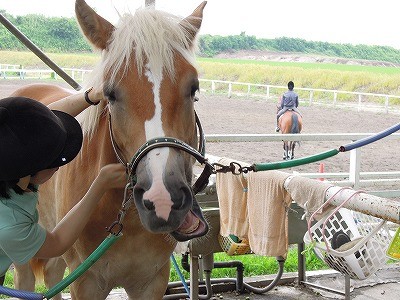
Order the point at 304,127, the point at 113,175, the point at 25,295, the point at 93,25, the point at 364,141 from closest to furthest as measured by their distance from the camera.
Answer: the point at 25,295, the point at 113,175, the point at 93,25, the point at 364,141, the point at 304,127

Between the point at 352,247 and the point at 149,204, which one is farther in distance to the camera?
the point at 352,247

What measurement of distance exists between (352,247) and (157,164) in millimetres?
1545

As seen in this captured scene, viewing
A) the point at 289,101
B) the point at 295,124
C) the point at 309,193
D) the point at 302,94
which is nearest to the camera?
the point at 309,193

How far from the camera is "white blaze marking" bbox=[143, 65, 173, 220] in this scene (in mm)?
2041

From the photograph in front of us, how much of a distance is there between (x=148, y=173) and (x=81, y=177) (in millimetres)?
796

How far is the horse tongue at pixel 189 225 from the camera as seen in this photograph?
235 centimetres

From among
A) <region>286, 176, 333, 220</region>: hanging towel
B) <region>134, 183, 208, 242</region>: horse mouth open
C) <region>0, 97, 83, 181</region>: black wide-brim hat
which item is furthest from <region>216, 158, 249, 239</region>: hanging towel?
<region>0, 97, 83, 181</region>: black wide-brim hat

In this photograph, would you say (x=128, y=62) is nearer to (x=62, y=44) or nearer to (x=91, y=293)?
(x=91, y=293)

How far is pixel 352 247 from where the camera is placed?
3.24m

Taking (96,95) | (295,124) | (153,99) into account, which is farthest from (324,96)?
(153,99)

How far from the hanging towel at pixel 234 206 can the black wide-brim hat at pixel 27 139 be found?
2165 millimetres

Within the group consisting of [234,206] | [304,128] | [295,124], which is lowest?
[304,128]

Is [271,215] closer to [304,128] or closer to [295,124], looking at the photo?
[295,124]

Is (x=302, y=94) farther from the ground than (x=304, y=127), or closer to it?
closer to it
